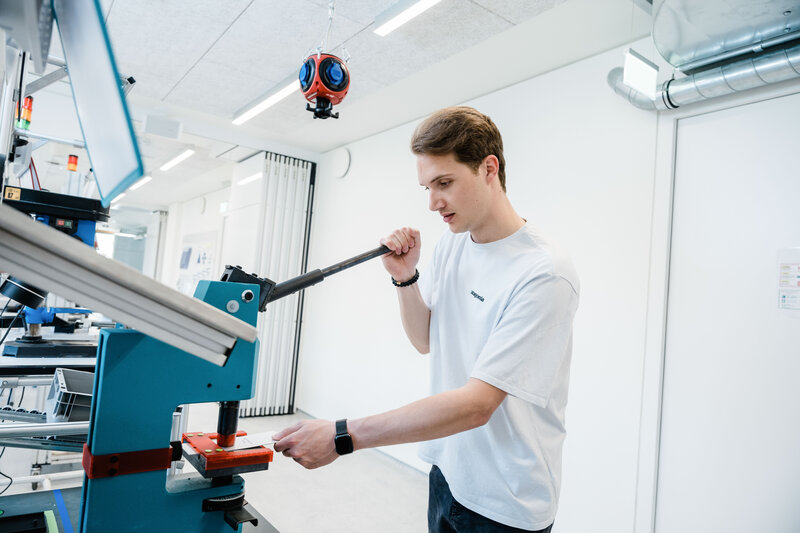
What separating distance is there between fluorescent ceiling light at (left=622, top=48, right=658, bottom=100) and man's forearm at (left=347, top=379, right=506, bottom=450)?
1780mm

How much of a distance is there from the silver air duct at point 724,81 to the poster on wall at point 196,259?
5.87m

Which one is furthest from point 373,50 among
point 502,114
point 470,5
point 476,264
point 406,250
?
point 476,264

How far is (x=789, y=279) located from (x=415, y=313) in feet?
5.21

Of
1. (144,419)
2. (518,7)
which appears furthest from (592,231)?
(144,419)

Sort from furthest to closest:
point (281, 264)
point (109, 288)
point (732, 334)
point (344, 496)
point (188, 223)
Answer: point (188, 223) < point (281, 264) < point (344, 496) < point (732, 334) < point (109, 288)

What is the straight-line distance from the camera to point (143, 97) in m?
3.80

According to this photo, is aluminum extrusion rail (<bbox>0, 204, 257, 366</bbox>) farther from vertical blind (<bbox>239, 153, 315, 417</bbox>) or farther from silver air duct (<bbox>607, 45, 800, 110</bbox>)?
vertical blind (<bbox>239, 153, 315, 417</bbox>)

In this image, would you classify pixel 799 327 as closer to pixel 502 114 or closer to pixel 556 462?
pixel 556 462

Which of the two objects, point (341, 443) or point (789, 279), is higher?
point (789, 279)

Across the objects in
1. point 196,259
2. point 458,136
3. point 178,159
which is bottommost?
point 196,259

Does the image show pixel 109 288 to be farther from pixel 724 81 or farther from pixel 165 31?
pixel 165 31

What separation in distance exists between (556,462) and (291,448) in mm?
619

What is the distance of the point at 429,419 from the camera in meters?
0.90

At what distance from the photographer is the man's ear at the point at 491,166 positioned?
115 cm
